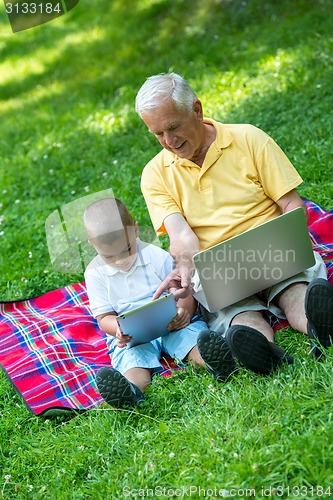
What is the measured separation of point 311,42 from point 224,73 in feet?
2.98

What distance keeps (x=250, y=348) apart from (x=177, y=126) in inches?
47.4

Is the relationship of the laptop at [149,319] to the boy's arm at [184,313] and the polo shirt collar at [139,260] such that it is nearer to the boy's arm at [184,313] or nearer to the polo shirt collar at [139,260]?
the boy's arm at [184,313]

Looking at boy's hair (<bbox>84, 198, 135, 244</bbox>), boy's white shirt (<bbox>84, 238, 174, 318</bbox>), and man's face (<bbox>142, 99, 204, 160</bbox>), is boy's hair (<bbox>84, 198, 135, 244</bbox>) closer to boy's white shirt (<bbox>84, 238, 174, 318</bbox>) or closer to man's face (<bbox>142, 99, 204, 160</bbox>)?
boy's white shirt (<bbox>84, 238, 174, 318</bbox>)

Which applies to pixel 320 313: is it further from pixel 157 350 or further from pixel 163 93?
pixel 163 93

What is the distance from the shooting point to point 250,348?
3.27m

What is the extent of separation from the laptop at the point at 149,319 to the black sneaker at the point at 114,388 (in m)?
0.26

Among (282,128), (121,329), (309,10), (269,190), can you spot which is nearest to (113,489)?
(121,329)

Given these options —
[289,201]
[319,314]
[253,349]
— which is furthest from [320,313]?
[289,201]

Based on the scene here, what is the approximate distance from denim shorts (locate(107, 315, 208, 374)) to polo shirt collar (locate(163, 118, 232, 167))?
0.84 m

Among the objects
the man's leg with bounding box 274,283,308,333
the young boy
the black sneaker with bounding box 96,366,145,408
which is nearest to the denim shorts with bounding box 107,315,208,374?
the young boy

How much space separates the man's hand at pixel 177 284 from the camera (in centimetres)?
372

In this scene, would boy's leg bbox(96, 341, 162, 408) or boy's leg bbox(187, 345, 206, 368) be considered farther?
boy's leg bbox(187, 345, 206, 368)

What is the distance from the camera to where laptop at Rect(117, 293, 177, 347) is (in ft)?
11.6

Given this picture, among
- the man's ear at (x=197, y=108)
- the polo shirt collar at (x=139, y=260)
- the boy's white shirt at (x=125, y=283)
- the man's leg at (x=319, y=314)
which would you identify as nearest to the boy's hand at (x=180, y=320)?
the boy's white shirt at (x=125, y=283)
